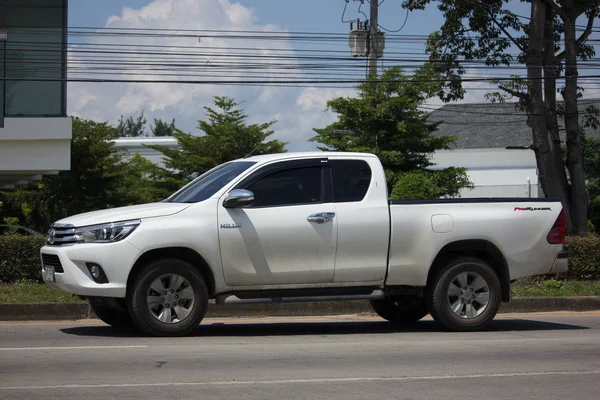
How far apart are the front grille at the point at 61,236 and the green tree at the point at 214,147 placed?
30.2 meters

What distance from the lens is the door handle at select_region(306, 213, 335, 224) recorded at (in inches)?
379

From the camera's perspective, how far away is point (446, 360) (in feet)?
26.9

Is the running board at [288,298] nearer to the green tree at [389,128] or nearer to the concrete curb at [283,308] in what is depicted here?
the concrete curb at [283,308]

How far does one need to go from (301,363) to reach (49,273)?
3189 mm

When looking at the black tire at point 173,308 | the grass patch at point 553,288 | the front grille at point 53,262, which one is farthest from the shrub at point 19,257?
the grass patch at point 553,288

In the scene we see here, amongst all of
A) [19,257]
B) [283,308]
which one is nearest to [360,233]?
[283,308]

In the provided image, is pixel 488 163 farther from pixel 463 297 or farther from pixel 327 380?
pixel 327 380

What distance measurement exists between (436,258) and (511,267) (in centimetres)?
89

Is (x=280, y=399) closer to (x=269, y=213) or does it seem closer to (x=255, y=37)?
(x=269, y=213)

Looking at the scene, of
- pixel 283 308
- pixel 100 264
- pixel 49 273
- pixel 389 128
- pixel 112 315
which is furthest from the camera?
pixel 389 128

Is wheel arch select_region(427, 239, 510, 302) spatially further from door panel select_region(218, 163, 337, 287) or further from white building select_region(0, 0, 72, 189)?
white building select_region(0, 0, 72, 189)

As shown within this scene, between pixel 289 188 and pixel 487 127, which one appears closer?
pixel 289 188

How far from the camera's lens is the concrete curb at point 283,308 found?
1166cm

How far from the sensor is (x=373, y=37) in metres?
28.2
